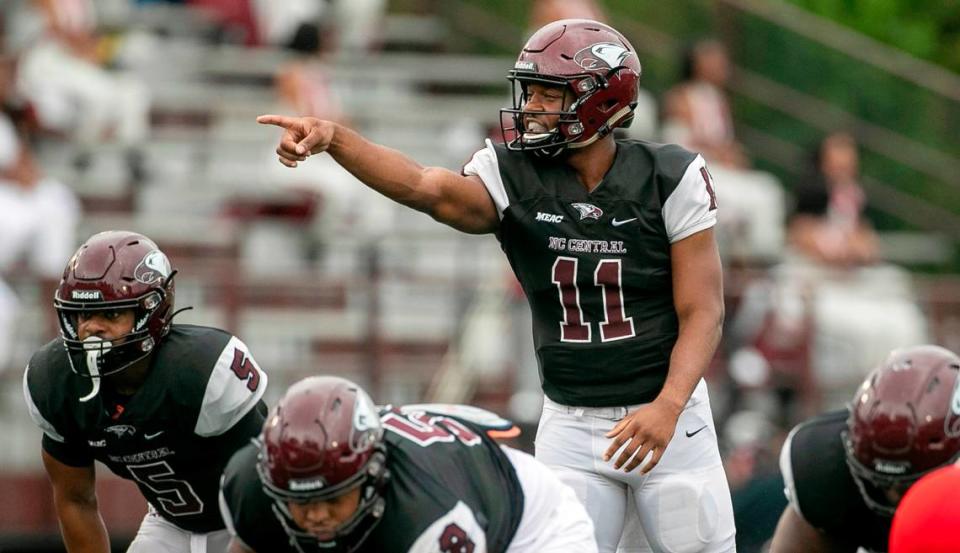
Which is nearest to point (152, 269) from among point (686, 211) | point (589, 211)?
point (589, 211)

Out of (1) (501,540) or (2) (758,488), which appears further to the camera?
(2) (758,488)

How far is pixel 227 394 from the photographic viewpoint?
19.6ft

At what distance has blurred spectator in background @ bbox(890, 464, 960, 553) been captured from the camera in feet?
14.5

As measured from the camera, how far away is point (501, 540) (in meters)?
5.17

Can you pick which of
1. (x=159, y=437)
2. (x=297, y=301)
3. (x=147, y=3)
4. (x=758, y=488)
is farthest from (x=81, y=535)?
(x=147, y=3)

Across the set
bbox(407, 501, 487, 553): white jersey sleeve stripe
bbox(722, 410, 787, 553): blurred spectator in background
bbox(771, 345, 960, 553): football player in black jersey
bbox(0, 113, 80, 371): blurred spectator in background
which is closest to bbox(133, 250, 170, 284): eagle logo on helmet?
bbox(407, 501, 487, 553): white jersey sleeve stripe

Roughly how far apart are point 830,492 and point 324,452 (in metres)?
1.63

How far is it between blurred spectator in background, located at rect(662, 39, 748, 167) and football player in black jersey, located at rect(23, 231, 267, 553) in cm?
727

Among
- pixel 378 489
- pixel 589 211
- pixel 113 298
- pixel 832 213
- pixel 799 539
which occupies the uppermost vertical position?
pixel 589 211

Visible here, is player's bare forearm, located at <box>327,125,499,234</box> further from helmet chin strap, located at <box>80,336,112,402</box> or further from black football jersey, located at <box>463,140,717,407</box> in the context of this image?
helmet chin strap, located at <box>80,336,112,402</box>

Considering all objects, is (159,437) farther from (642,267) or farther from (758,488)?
(758,488)

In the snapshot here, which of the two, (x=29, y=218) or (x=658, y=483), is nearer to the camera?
(x=658, y=483)

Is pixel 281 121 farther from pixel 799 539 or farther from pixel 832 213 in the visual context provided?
pixel 832 213

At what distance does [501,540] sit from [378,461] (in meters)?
0.46
